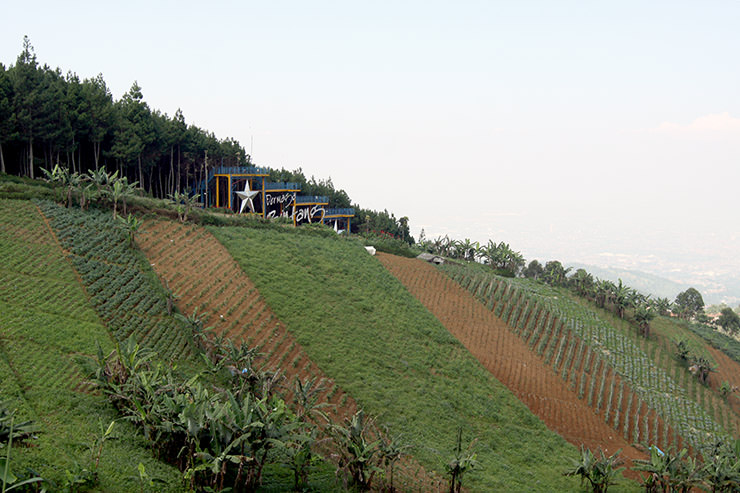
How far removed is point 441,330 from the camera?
1084 inches

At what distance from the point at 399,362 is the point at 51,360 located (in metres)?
12.9

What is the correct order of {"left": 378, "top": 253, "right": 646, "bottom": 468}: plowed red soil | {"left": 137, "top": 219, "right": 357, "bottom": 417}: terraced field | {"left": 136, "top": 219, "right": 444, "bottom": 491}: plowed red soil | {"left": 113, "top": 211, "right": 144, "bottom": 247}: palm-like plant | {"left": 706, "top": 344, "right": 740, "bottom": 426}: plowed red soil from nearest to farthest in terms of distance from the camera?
1. {"left": 136, "top": 219, "right": 444, "bottom": 491}: plowed red soil
2. {"left": 137, "top": 219, "right": 357, "bottom": 417}: terraced field
3. {"left": 378, "top": 253, "right": 646, "bottom": 468}: plowed red soil
4. {"left": 113, "top": 211, "right": 144, "bottom": 247}: palm-like plant
5. {"left": 706, "top": 344, "right": 740, "bottom": 426}: plowed red soil

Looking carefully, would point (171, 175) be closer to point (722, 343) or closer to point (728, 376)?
point (728, 376)

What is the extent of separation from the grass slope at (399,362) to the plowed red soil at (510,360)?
1035 millimetres

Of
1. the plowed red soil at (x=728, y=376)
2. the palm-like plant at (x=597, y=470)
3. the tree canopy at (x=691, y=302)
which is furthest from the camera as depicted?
the tree canopy at (x=691, y=302)

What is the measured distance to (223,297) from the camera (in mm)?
24000

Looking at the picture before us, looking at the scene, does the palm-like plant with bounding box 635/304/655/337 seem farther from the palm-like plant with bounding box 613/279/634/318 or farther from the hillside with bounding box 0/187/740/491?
the palm-like plant with bounding box 613/279/634/318

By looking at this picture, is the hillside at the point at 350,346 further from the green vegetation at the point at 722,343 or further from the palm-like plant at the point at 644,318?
the green vegetation at the point at 722,343

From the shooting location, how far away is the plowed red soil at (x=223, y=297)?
67.1ft

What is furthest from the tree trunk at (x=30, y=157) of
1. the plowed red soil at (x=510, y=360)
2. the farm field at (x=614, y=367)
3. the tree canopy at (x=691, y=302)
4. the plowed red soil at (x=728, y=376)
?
the tree canopy at (x=691, y=302)

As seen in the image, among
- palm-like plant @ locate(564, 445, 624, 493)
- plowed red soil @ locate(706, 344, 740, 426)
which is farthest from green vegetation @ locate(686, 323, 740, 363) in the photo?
palm-like plant @ locate(564, 445, 624, 493)

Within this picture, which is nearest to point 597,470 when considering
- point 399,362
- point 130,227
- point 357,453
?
point 357,453

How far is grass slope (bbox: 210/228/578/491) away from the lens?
1835 centimetres

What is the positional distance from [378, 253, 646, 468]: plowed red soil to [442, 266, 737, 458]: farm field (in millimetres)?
726
